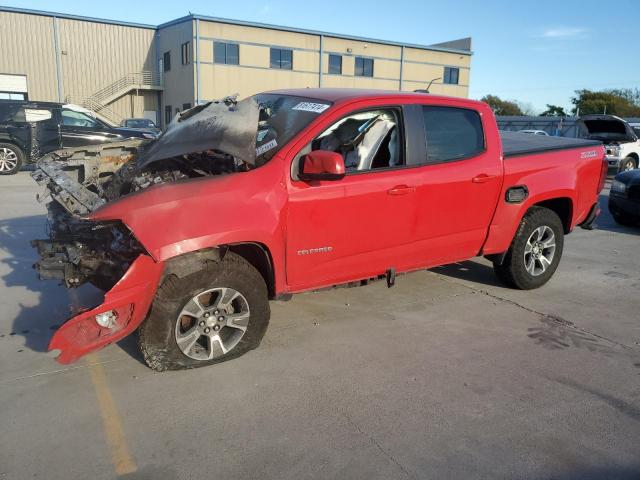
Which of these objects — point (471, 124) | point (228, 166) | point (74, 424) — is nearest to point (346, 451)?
point (74, 424)

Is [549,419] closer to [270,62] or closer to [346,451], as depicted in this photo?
[346,451]

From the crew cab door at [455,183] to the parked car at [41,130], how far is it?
10.7m

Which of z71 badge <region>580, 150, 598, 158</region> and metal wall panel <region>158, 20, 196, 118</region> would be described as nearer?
z71 badge <region>580, 150, 598, 158</region>

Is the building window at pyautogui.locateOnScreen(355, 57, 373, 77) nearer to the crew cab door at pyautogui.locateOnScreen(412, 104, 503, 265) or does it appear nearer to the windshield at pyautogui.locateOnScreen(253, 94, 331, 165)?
the crew cab door at pyautogui.locateOnScreen(412, 104, 503, 265)

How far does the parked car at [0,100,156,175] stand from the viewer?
1359cm

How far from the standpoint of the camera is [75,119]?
45.4 feet

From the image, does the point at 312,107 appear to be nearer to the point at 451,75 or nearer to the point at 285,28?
the point at 285,28

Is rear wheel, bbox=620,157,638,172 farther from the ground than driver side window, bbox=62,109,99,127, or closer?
closer

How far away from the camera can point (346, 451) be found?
2885 mm

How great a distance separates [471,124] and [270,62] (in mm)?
37534

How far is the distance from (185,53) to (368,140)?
3748 cm

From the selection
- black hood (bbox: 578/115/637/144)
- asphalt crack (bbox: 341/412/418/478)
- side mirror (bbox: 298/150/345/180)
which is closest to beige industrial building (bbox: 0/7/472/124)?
black hood (bbox: 578/115/637/144)

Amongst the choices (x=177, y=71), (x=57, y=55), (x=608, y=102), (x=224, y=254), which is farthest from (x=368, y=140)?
(x=608, y=102)

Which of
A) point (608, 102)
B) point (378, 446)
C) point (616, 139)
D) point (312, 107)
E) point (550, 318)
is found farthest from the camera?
point (608, 102)
